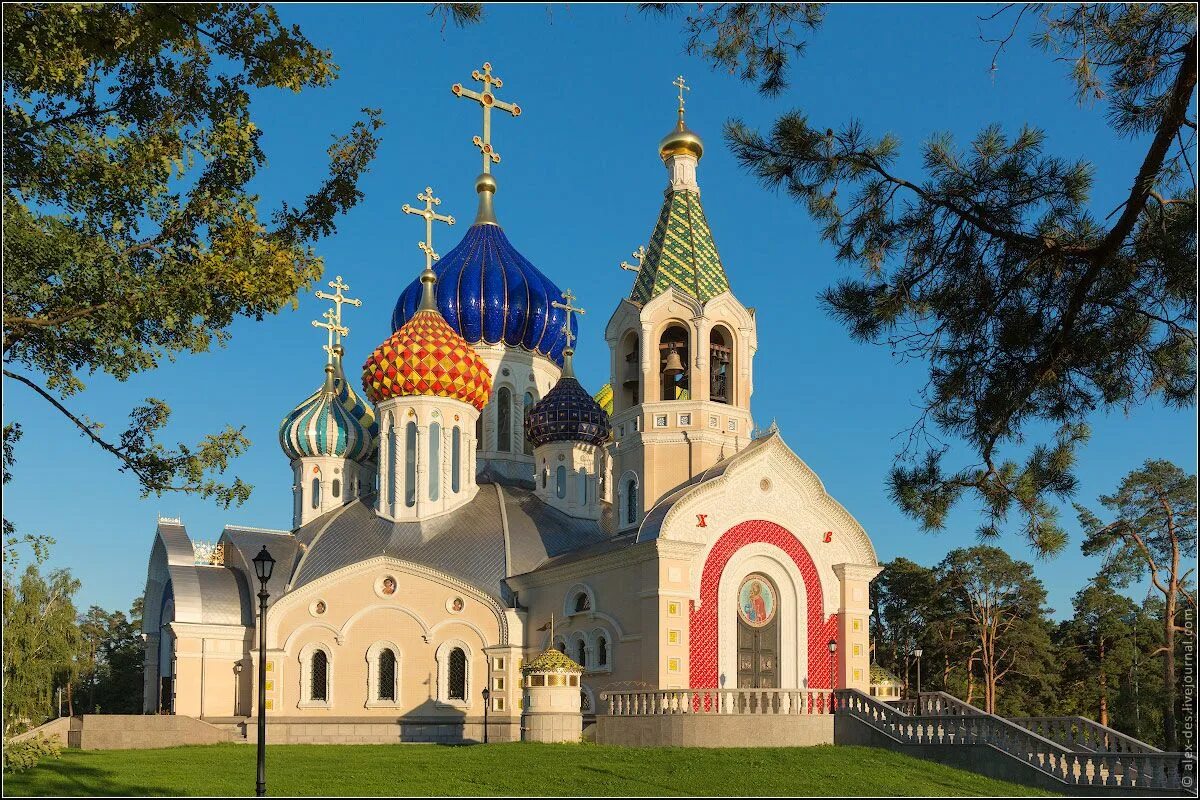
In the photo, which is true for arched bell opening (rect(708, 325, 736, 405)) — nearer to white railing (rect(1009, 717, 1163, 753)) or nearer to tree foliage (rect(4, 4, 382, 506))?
white railing (rect(1009, 717, 1163, 753))

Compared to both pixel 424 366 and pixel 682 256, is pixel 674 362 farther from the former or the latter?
pixel 424 366

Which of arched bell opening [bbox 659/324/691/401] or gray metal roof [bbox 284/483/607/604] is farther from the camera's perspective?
gray metal roof [bbox 284/483/607/604]

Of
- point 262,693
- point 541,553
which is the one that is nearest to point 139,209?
point 262,693

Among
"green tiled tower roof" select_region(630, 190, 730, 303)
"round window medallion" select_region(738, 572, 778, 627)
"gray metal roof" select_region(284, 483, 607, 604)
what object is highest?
"green tiled tower roof" select_region(630, 190, 730, 303)

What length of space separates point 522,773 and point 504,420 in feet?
66.9

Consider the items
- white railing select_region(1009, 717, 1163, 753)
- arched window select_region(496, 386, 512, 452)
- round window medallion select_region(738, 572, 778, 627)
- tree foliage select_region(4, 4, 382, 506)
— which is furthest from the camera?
arched window select_region(496, 386, 512, 452)

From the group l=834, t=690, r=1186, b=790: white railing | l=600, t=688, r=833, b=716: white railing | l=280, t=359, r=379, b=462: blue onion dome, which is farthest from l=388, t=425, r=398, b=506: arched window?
l=834, t=690, r=1186, b=790: white railing

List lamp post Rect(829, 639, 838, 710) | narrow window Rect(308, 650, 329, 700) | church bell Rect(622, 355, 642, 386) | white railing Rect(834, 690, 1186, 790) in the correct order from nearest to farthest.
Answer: white railing Rect(834, 690, 1186, 790) < lamp post Rect(829, 639, 838, 710) < narrow window Rect(308, 650, 329, 700) < church bell Rect(622, 355, 642, 386)

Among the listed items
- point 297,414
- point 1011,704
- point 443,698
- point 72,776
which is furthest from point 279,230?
point 1011,704

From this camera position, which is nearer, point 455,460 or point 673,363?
point 673,363

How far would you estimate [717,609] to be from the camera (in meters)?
26.2

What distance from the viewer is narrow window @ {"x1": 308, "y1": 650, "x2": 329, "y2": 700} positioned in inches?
1154

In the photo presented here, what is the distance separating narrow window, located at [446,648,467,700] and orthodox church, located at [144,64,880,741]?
46 mm

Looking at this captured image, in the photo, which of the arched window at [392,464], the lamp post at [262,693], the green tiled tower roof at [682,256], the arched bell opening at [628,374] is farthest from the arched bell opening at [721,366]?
the lamp post at [262,693]
